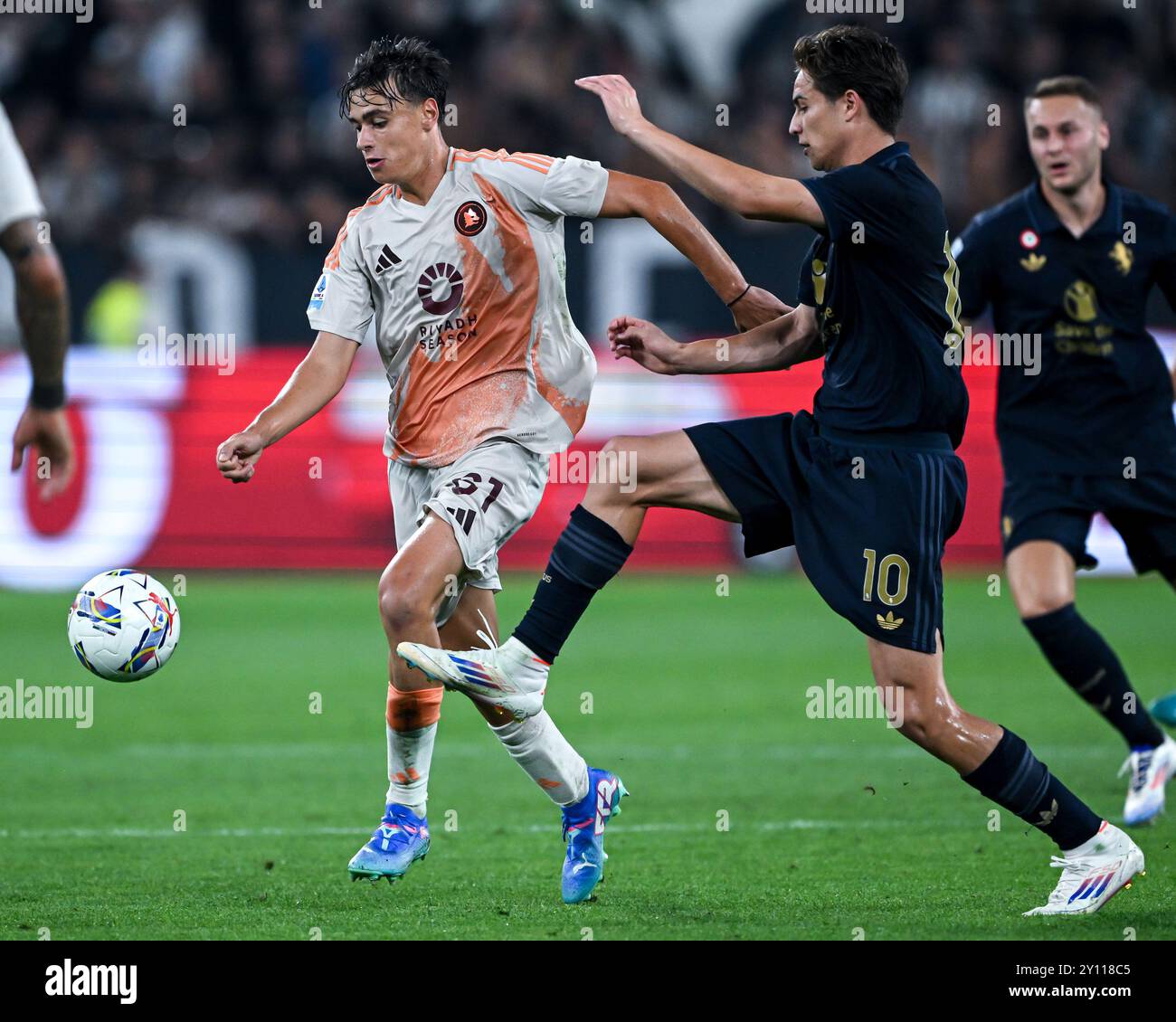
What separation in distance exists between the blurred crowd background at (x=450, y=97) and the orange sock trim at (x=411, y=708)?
10452 millimetres

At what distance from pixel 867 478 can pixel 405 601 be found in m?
1.35

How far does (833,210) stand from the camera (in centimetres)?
468

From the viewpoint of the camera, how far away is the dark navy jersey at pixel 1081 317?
678 cm

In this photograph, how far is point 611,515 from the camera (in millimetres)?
4941

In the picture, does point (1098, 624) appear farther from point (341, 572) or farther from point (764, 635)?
point (341, 572)

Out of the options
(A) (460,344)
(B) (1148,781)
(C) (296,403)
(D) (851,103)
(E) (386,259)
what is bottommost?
(B) (1148,781)

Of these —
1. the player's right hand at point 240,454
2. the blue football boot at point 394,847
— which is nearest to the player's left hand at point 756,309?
the player's right hand at point 240,454

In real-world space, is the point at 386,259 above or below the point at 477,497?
above

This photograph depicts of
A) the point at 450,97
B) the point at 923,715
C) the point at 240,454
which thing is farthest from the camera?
the point at 450,97

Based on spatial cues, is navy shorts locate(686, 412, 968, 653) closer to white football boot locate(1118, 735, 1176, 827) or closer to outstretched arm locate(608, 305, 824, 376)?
outstretched arm locate(608, 305, 824, 376)

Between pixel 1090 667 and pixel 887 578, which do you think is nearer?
pixel 887 578

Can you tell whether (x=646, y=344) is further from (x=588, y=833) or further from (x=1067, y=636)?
(x=1067, y=636)

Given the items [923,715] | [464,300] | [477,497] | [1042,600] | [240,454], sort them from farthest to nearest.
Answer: [1042,600] < [464,300] < [477,497] < [240,454] < [923,715]

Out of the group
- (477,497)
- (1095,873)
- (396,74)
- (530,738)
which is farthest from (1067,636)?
(396,74)
